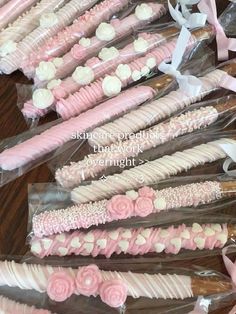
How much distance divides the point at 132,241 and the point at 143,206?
6 cm

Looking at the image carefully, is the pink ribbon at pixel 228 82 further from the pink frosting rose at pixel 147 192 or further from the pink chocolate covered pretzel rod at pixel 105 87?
the pink frosting rose at pixel 147 192

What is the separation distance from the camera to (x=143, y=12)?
1149 mm

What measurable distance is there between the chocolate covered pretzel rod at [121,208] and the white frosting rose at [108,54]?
0.32 meters

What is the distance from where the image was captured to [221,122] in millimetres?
1032

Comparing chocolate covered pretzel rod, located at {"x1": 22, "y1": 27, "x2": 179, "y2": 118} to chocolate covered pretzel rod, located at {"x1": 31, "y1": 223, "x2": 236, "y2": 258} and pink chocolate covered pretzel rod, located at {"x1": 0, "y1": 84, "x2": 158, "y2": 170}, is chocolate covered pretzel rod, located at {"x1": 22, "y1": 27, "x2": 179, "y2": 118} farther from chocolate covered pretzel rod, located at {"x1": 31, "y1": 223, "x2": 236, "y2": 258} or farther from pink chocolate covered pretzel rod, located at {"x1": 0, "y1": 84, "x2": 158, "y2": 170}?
chocolate covered pretzel rod, located at {"x1": 31, "y1": 223, "x2": 236, "y2": 258}

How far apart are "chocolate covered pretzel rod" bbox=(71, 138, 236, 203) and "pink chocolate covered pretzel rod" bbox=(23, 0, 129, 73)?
12.6 inches

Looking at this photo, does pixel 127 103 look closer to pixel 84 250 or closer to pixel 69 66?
pixel 69 66


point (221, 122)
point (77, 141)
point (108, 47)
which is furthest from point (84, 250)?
point (108, 47)

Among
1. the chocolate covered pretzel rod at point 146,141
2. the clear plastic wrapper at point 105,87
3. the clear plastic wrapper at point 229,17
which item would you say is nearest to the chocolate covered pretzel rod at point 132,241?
the chocolate covered pretzel rod at point 146,141

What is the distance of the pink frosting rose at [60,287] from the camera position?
82 cm

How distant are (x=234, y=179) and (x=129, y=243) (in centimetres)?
22

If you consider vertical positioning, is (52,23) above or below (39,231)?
above

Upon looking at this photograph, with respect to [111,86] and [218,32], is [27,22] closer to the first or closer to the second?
[111,86]

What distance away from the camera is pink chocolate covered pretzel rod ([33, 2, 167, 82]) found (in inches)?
43.8
